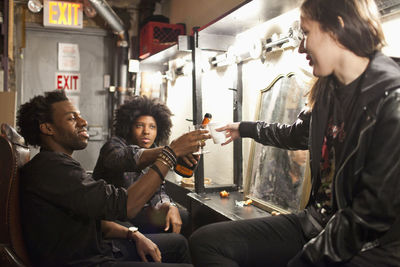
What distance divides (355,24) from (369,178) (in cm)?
50

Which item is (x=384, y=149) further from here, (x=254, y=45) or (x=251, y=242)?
(x=254, y=45)

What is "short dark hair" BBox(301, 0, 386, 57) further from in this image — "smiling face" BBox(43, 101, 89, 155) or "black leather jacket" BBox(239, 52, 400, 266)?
"smiling face" BBox(43, 101, 89, 155)

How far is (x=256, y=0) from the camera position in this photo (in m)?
2.12

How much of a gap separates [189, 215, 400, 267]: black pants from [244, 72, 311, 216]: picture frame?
765 millimetres

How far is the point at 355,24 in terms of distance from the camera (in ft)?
3.89

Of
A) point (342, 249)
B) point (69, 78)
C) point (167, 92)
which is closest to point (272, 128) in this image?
point (342, 249)

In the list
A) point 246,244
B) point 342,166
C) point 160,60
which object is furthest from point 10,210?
point 160,60

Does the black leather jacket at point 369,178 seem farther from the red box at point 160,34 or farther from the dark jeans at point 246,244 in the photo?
the red box at point 160,34

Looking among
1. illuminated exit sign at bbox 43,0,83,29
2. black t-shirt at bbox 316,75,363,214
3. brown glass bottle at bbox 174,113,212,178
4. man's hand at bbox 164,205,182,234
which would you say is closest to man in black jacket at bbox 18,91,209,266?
brown glass bottle at bbox 174,113,212,178

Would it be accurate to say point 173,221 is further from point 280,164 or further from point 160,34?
point 160,34

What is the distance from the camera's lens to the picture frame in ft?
7.27

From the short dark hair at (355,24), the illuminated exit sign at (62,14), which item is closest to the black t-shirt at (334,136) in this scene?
the short dark hair at (355,24)

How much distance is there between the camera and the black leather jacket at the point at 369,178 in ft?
3.39

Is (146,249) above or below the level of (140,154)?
below
